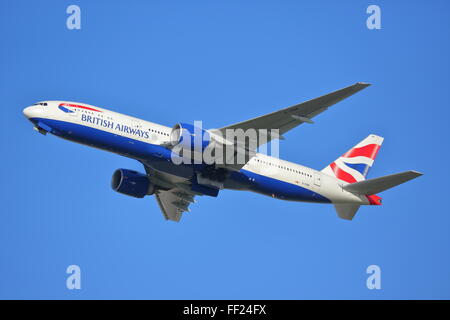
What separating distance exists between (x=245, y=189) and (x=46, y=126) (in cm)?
1346

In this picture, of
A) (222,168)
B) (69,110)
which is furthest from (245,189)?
(69,110)

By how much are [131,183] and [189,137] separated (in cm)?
887

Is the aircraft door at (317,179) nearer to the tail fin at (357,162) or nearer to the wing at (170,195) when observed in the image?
the tail fin at (357,162)

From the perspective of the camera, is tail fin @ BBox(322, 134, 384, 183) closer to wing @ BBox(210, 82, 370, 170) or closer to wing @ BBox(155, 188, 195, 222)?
wing @ BBox(210, 82, 370, 170)

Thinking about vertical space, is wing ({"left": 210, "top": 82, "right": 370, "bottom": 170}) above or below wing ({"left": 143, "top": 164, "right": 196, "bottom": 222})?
above

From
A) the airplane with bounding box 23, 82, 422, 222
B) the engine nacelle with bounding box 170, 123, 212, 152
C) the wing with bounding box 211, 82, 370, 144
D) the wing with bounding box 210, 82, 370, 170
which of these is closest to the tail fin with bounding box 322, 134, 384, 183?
the airplane with bounding box 23, 82, 422, 222

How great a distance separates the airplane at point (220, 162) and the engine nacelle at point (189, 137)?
60 mm

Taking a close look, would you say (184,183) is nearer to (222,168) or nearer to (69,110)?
(222,168)

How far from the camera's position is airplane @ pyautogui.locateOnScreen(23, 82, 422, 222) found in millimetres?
42812

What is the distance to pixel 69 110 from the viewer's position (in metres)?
43.1

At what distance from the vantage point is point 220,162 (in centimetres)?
4494

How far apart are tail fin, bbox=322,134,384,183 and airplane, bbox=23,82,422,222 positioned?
0.23 feet

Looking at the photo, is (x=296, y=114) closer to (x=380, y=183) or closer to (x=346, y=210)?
(x=380, y=183)

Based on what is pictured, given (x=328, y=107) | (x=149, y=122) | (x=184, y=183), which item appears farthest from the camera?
(x=184, y=183)
